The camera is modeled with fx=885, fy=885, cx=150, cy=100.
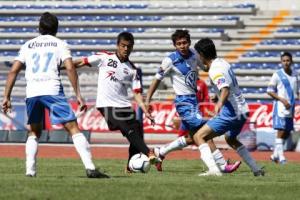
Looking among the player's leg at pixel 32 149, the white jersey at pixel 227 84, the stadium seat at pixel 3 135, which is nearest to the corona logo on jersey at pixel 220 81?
the white jersey at pixel 227 84

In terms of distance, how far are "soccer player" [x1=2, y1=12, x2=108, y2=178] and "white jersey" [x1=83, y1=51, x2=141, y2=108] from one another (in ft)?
7.35

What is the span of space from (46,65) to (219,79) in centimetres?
244

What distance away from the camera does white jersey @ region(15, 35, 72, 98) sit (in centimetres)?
1123

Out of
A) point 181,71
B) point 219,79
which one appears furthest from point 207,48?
point 181,71

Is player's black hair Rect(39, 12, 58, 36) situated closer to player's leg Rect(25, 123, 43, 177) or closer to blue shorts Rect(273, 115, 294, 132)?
player's leg Rect(25, 123, 43, 177)

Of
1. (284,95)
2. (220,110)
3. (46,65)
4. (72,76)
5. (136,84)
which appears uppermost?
(46,65)

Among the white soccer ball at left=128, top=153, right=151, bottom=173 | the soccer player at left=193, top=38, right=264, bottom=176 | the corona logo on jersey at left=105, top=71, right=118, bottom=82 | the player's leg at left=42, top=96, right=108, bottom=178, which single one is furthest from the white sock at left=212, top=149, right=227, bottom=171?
the player's leg at left=42, top=96, right=108, bottom=178

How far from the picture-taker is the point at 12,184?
1015 centimetres

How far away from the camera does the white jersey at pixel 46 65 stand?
11234mm

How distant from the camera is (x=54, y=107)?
438 inches

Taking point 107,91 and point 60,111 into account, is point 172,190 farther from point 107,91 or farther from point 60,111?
point 107,91

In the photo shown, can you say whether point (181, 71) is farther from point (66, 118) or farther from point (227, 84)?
point (66, 118)

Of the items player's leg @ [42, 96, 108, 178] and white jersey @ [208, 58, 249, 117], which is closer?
player's leg @ [42, 96, 108, 178]

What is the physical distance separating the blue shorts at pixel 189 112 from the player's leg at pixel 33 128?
10.6 ft
